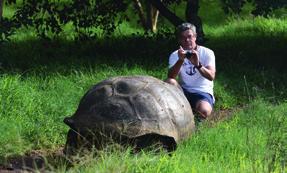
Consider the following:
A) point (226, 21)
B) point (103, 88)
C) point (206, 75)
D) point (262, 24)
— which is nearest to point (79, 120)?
point (103, 88)

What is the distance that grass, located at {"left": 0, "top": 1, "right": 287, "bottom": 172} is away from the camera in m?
4.81

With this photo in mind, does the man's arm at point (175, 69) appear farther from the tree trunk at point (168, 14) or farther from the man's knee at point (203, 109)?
the tree trunk at point (168, 14)

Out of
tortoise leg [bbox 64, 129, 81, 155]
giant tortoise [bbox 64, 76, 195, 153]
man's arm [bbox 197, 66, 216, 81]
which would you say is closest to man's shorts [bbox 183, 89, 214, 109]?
man's arm [bbox 197, 66, 216, 81]

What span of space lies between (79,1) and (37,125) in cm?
491

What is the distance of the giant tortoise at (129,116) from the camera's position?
17.5ft

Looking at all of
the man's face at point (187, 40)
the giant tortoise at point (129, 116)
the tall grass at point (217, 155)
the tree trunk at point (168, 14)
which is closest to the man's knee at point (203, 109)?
the tall grass at point (217, 155)

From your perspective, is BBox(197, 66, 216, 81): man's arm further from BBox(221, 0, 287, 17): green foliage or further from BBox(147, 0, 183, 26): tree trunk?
BBox(147, 0, 183, 26): tree trunk

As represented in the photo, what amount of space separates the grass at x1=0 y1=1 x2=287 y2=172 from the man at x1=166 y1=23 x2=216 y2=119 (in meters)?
0.27

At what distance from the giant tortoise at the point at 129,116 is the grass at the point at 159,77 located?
0.21 m

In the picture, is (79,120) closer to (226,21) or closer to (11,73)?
(11,73)

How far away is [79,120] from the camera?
5.53 metres

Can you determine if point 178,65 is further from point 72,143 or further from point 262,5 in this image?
point 262,5

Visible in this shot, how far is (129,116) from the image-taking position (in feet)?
17.7

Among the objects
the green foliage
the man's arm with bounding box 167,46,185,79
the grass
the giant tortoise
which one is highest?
the green foliage
